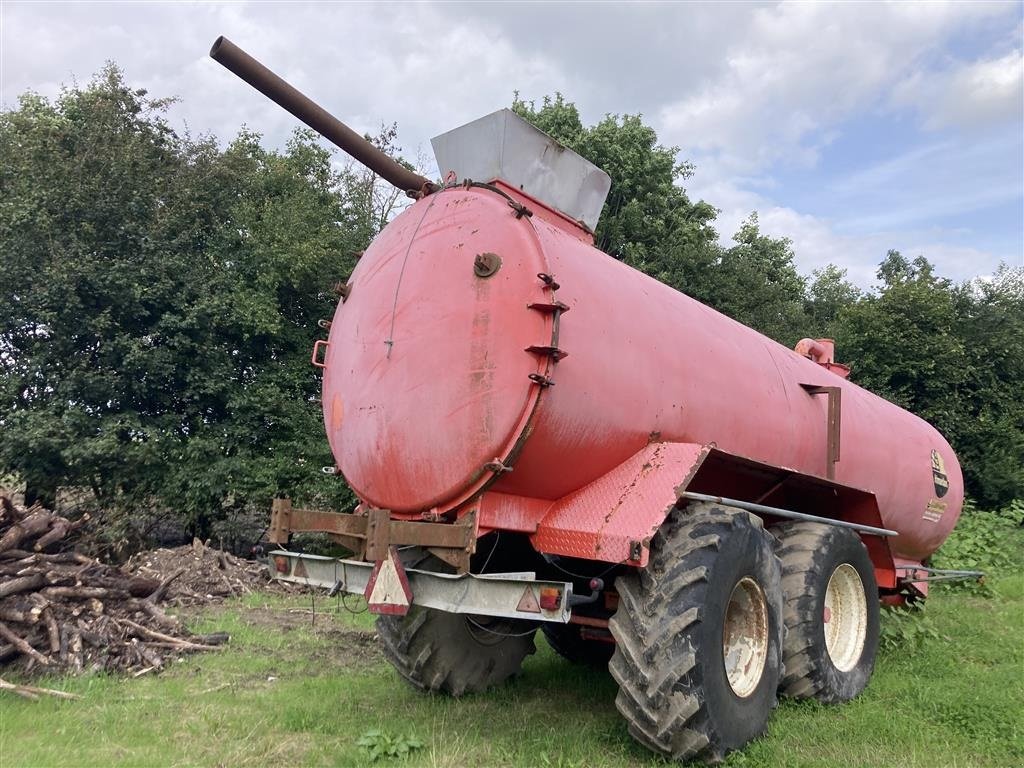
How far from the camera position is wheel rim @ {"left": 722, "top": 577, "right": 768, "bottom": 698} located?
15.4 ft

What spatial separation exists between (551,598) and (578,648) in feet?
11.0

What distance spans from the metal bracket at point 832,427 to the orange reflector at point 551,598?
379 centimetres

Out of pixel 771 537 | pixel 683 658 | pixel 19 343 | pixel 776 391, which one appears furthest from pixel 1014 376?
pixel 19 343

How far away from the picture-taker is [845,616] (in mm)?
6285

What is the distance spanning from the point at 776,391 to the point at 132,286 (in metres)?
10.4

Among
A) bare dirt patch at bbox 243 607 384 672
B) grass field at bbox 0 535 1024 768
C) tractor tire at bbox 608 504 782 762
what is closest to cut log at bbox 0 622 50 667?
grass field at bbox 0 535 1024 768

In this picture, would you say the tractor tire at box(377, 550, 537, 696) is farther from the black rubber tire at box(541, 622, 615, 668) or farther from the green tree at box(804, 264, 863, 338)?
the green tree at box(804, 264, 863, 338)

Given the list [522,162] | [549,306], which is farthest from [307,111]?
[549,306]

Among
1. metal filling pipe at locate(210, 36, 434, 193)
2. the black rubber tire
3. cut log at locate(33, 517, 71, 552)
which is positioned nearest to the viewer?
metal filling pipe at locate(210, 36, 434, 193)

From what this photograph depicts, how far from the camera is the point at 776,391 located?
6266 millimetres

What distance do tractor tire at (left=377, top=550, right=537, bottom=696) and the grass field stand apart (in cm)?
15

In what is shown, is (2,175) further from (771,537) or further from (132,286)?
(771,537)

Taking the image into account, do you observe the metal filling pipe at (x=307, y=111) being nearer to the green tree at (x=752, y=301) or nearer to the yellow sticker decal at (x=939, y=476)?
the yellow sticker decal at (x=939, y=476)

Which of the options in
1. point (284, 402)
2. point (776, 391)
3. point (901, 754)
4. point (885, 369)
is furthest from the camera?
point (885, 369)
